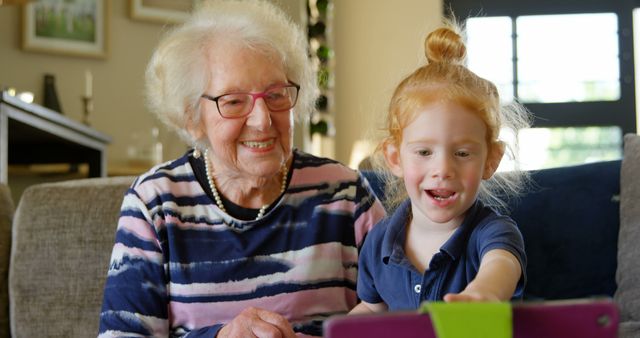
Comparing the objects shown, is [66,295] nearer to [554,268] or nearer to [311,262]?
[311,262]

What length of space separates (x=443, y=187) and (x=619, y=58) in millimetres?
5908

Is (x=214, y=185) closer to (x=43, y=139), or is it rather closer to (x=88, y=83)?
(x=43, y=139)

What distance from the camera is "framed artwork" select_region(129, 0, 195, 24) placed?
514 centimetres

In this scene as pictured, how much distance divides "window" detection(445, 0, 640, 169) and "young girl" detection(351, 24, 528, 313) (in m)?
5.35

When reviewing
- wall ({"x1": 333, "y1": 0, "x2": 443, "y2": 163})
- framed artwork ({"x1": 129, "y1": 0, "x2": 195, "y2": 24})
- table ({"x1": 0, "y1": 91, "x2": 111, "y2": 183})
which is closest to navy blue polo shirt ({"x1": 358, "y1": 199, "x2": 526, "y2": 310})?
table ({"x1": 0, "y1": 91, "x2": 111, "y2": 183})

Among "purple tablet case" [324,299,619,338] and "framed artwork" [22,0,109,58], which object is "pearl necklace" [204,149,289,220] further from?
"framed artwork" [22,0,109,58]

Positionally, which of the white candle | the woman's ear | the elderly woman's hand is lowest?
the elderly woman's hand

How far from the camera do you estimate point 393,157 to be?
135cm

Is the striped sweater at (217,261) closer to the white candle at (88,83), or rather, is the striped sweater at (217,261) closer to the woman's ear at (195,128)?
the woman's ear at (195,128)

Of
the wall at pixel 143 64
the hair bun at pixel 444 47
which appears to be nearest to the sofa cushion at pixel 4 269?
the hair bun at pixel 444 47

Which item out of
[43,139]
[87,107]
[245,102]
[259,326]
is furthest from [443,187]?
[87,107]

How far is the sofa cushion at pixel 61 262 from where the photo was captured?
2.02m

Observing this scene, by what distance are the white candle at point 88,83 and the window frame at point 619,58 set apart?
294 centimetres

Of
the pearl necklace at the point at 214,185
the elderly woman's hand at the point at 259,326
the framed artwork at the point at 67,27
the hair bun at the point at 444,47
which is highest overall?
the framed artwork at the point at 67,27
